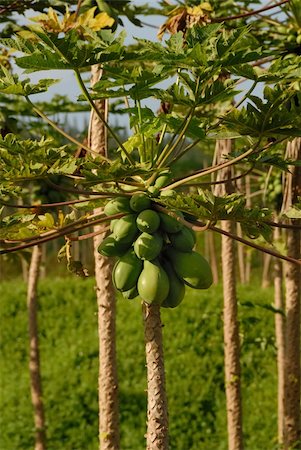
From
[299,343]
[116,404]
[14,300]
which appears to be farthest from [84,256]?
[116,404]

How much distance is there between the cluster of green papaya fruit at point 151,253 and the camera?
10.0 ft

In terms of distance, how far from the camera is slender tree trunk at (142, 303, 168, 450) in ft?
10.9

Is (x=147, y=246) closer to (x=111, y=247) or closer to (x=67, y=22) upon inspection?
(x=111, y=247)

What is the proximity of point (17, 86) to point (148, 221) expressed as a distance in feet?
2.46

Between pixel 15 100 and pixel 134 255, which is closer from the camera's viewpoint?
pixel 134 255

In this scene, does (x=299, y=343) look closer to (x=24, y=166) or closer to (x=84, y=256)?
(x=24, y=166)

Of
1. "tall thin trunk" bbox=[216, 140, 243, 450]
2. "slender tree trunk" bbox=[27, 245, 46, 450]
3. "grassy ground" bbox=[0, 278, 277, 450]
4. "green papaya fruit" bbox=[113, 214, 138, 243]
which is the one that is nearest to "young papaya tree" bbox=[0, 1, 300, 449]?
"green papaya fruit" bbox=[113, 214, 138, 243]

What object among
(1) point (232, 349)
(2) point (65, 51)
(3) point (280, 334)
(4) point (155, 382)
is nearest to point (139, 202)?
(2) point (65, 51)

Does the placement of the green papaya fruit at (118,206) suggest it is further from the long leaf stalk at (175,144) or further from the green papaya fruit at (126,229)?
the long leaf stalk at (175,144)

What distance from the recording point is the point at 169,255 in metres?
3.22

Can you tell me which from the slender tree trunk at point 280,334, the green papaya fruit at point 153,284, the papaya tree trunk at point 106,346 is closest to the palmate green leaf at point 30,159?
the green papaya fruit at point 153,284

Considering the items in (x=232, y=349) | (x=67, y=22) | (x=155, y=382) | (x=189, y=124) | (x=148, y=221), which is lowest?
(x=232, y=349)

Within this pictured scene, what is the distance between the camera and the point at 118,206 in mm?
3145

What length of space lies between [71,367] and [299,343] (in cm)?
633
